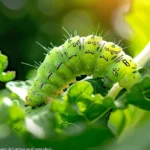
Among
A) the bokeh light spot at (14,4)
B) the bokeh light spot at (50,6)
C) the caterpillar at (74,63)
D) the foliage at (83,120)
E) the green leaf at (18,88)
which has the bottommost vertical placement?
the bokeh light spot at (14,4)

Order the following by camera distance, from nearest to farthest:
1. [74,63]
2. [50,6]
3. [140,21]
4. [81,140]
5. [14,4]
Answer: [81,140] → [74,63] → [140,21] → [14,4] → [50,6]

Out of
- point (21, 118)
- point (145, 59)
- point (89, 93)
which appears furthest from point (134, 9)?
point (21, 118)

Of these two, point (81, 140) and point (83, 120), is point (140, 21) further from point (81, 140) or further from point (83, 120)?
point (81, 140)

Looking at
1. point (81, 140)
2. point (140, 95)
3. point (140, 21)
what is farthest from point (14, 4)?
point (81, 140)

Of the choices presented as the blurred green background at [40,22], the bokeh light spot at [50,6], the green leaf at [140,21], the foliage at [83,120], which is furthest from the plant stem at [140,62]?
the bokeh light spot at [50,6]

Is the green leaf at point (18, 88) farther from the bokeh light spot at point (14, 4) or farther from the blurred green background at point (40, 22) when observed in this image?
the bokeh light spot at point (14, 4)

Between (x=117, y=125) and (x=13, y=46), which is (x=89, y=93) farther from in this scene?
(x=13, y=46)

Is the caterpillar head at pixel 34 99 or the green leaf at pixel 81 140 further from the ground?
the green leaf at pixel 81 140
